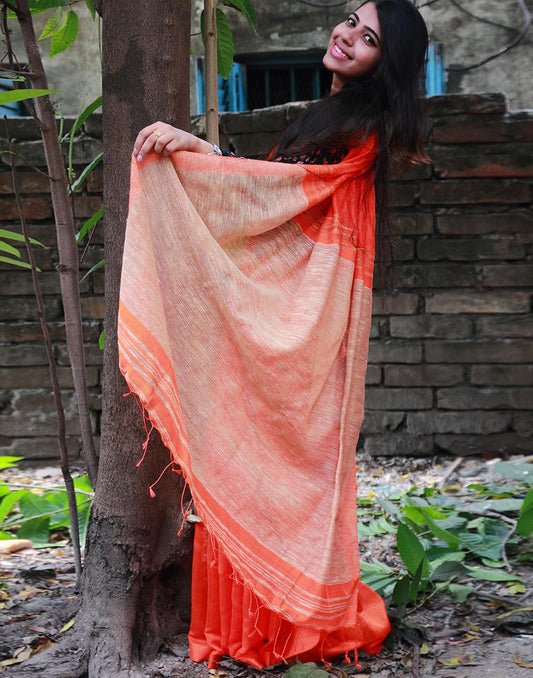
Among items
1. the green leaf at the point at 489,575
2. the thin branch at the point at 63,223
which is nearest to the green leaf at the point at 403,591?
the green leaf at the point at 489,575

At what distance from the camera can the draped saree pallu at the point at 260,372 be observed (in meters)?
1.52

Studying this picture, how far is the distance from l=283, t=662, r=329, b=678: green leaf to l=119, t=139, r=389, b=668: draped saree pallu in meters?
0.06

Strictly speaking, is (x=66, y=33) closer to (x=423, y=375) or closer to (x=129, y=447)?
(x=129, y=447)

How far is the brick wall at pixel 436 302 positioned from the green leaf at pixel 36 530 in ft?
4.56

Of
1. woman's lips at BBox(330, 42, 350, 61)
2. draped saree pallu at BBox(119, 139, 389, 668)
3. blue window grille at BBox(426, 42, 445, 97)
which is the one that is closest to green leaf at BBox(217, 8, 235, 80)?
woman's lips at BBox(330, 42, 350, 61)

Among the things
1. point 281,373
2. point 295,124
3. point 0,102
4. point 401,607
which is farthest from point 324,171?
point 401,607

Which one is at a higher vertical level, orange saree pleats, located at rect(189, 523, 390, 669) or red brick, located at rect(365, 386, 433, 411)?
red brick, located at rect(365, 386, 433, 411)

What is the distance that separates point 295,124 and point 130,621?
1325 mm

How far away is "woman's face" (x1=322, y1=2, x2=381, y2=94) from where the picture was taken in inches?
70.3

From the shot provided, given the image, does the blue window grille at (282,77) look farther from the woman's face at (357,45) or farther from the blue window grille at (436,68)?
the woman's face at (357,45)

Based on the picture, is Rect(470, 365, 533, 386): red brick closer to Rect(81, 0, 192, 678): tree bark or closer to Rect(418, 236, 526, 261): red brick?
Rect(418, 236, 526, 261): red brick

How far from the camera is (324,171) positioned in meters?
1.70

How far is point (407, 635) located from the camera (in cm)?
188

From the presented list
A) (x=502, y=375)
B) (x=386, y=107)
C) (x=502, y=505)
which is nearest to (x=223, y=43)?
(x=386, y=107)
